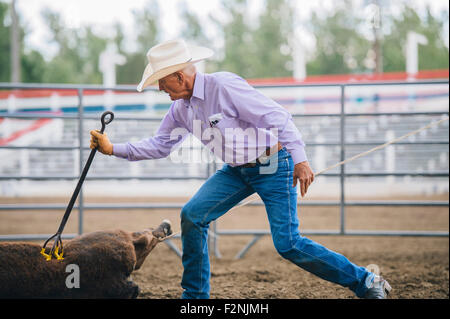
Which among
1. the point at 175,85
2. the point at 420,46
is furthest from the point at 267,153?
the point at 420,46

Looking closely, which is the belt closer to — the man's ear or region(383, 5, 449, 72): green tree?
the man's ear

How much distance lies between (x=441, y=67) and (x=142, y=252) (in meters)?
36.7

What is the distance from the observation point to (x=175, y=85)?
2.84 meters

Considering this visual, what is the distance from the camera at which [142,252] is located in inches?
126

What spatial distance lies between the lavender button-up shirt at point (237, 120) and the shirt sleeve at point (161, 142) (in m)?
0.24

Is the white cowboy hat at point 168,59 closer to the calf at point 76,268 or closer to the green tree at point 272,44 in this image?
the calf at point 76,268

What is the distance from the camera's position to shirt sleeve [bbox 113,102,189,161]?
316 centimetres

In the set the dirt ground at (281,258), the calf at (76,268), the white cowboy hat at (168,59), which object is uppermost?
the white cowboy hat at (168,59)

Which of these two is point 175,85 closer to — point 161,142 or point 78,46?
point 161,142

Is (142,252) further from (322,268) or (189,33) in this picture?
(189,33)

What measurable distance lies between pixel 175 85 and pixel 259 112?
0.51 metres

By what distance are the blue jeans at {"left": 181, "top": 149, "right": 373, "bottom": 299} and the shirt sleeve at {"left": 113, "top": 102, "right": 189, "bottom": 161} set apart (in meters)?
0.40

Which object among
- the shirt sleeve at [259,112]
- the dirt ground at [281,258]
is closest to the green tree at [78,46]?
the dirt ground at [281,258]

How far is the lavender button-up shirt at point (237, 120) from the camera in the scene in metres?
2.75
